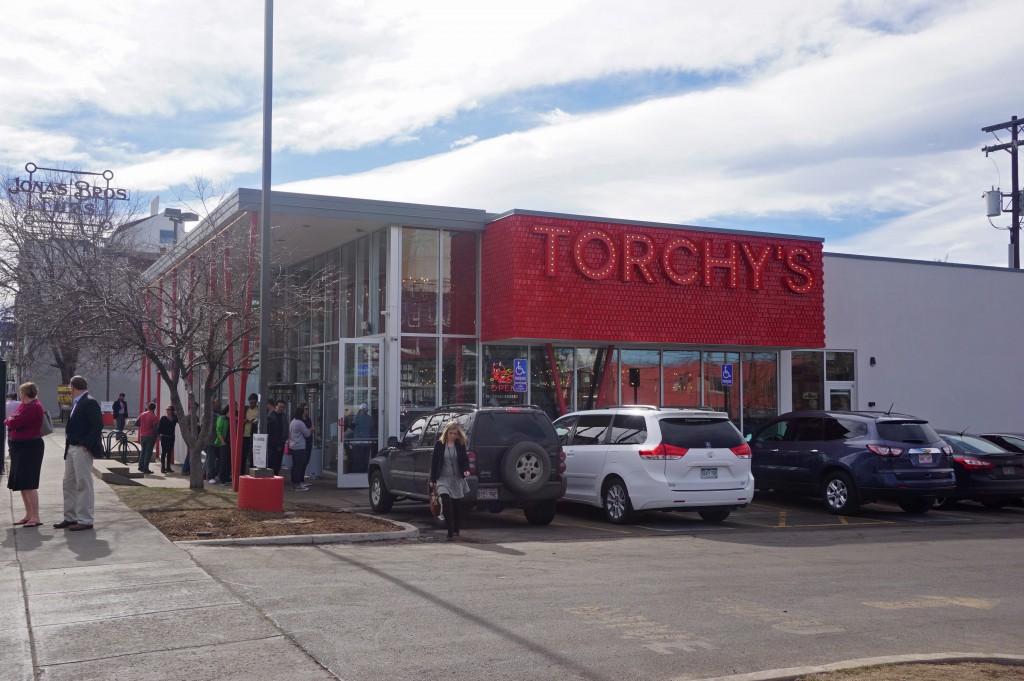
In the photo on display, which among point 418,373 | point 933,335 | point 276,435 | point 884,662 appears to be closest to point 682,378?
point 418,373

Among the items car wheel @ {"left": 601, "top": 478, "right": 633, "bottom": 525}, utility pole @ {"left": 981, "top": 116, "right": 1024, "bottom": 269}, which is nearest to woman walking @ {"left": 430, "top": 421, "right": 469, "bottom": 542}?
car wheel @ {"left": 601, "top": 478, "right": 633, "bottom": 525}

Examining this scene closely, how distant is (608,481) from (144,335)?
885cm

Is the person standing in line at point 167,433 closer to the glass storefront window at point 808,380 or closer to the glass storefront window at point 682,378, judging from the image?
the glass storefront window at point 682,378

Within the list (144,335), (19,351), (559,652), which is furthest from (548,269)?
(19,351)

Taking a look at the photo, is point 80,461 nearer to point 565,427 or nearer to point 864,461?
point 565,427

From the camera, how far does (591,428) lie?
1623 centimetres

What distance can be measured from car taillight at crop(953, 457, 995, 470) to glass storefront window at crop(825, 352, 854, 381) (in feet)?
26.6

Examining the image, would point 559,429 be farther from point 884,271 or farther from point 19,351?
point 19,351

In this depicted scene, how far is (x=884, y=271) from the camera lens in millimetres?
27250

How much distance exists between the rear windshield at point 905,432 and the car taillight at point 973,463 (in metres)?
1.80

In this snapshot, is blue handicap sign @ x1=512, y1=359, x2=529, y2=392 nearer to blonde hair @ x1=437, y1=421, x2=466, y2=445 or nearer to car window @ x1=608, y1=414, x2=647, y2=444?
car window @ x1=608, y1=414, x2=647, y2=444

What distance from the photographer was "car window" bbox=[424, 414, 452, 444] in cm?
1539

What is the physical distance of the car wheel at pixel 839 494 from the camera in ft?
55.1

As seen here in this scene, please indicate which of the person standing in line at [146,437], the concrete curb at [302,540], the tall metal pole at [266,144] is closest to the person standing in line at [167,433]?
the person standing in line at [146,437]
